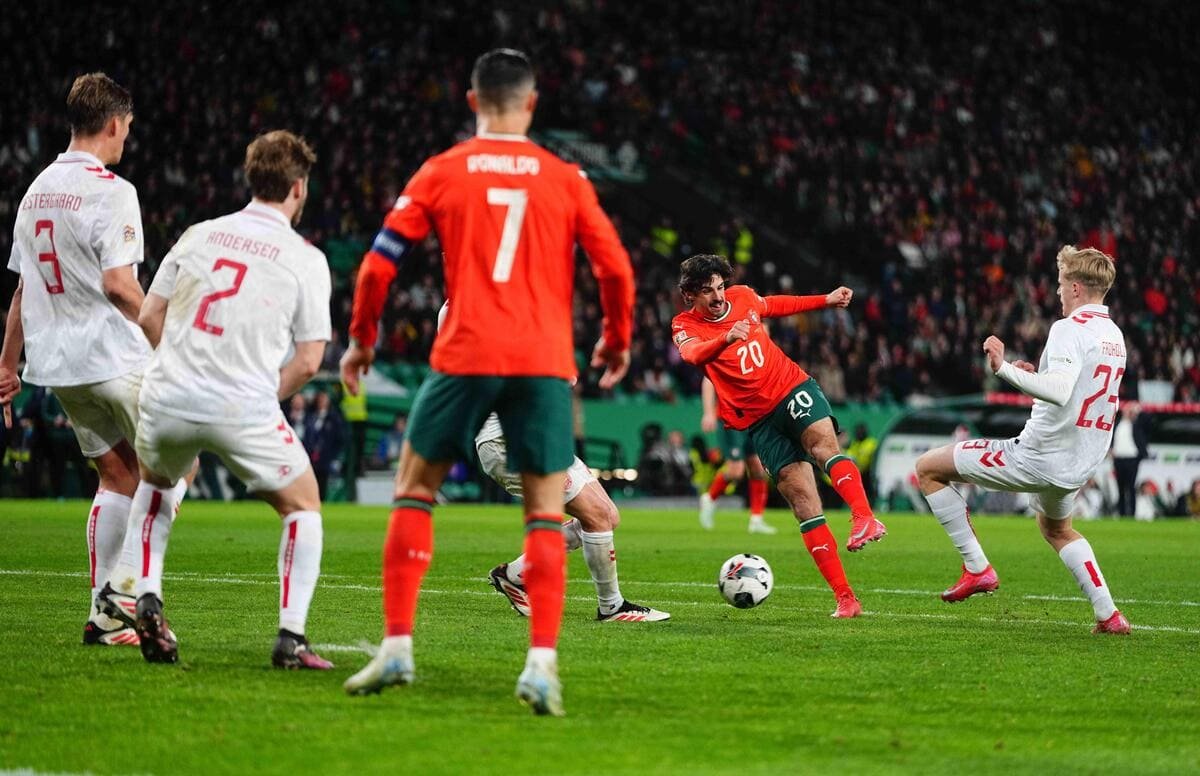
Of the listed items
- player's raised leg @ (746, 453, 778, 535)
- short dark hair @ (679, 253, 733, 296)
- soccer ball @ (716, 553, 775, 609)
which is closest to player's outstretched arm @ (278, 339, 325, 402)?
soccer ball @ (716, 553, 775, 609)

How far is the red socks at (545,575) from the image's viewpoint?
5746 millimetres

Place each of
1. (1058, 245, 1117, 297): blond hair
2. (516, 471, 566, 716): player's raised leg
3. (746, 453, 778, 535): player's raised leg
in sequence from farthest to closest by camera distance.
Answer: (746, 453, 778, 535): player's raised leg, (1058, 245, 1117, 297): blond hair, (516, 471, 566, 716): player's raised leg

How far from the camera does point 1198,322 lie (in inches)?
1346

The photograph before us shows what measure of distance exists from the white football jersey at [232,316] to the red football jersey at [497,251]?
66cm

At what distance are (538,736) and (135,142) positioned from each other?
2544cm

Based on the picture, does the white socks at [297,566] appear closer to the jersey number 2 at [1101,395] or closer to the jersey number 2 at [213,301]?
the jersey number 2 at [213,301]

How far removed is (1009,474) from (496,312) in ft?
14.8

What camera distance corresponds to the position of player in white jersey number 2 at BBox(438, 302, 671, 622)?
8.92 metres

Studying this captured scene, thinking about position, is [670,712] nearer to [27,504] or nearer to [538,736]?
[538,736]

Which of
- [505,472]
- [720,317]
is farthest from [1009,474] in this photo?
[505,472]

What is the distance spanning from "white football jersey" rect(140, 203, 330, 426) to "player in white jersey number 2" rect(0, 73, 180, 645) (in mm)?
923

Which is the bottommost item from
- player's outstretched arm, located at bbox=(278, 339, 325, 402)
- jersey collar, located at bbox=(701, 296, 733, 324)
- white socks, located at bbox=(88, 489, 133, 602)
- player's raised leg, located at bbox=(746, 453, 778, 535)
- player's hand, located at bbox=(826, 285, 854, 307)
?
player's raised leg, located at bbox=(746, 453, 778, 535)

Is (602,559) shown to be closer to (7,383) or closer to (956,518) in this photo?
(956,518)

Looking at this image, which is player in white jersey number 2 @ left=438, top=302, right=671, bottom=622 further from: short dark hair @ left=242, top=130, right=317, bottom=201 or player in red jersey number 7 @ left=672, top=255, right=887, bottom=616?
short dark hair @ left=242, top=130, right=317, bottom=201
